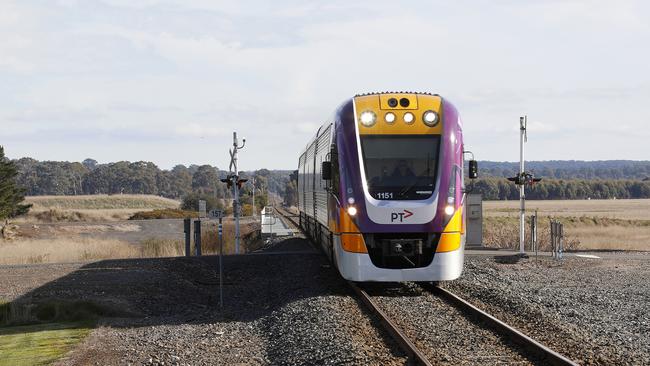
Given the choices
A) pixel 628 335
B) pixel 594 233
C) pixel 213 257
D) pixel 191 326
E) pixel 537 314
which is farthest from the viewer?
pixel 594 233

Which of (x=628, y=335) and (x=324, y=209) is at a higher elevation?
(x=324, y=209)

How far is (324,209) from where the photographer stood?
18.9 meters

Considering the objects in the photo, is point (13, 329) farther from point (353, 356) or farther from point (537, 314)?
point (537, 314)

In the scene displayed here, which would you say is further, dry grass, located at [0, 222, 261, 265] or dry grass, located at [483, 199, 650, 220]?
dry grass, located at [483, 199, 650, 220]

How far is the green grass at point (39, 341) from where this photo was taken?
38.9 ft

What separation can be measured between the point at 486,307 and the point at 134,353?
610cm

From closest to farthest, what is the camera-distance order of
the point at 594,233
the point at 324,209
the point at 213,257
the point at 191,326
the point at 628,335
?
1. the point at 628,335
2. the point at 191,326
3. the point at 324,209
4. the point at 213,257
5. the point at 594,233

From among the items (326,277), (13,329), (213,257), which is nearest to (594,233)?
(213,257)

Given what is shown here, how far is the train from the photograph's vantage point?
47.9ft

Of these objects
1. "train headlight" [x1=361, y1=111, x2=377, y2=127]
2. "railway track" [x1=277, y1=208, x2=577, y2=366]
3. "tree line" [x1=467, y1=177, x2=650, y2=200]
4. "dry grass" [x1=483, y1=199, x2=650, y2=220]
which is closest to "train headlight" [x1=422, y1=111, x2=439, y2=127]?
"train headlight" [x1=361, y1=111, x2=377, y2=127]

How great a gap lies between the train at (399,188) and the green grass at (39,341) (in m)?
4.92

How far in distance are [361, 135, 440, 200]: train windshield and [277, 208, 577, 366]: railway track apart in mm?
1974

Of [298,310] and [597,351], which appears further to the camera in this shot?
[298,310]

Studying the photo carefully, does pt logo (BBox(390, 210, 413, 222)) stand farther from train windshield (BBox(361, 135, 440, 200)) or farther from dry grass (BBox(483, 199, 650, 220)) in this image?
dry grass (BBox(483, 199, 650, 220))
